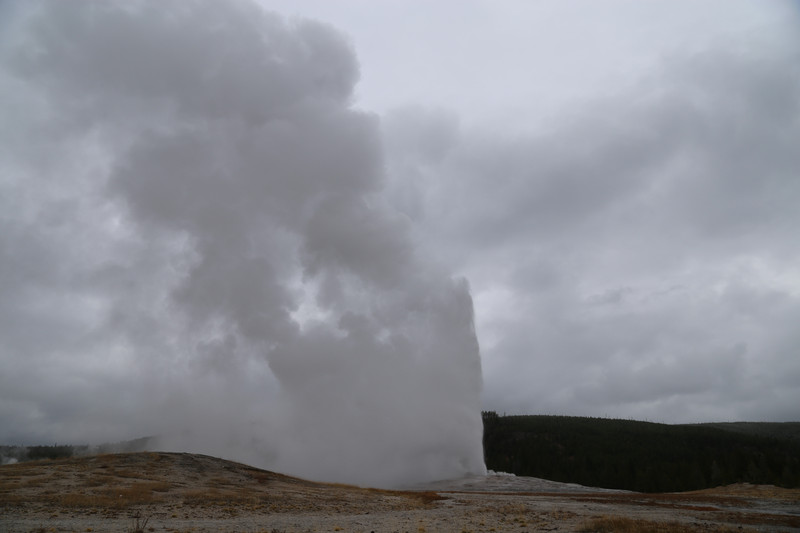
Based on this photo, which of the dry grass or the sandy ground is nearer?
the dry grass

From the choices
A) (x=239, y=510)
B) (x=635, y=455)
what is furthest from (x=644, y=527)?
(x=635, y=455)

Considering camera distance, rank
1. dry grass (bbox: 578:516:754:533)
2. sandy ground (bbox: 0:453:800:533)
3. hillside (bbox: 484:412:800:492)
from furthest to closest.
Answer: hillside (bbox: 484:412:800:492)
sandy ground (bbox: 0:453:800:533)
dry grass (bbox: 578:516:754:533)

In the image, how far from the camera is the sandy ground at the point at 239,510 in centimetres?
2198

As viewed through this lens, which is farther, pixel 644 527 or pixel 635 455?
pixel 635 455

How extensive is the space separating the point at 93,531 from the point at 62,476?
2383 centimetres

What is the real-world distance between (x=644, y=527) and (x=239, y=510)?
67.9ft

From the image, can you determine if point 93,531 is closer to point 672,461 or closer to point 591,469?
point 591,469

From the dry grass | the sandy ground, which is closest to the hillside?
the sandy ground

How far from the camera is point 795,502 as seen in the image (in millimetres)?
41094

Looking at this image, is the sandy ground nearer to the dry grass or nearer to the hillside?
the dry grass

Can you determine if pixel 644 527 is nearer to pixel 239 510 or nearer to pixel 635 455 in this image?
pixel 239 510

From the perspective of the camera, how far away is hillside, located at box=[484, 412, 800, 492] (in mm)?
107812

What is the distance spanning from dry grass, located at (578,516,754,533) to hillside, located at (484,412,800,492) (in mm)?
92655

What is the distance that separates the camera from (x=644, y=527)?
68.8 feet
